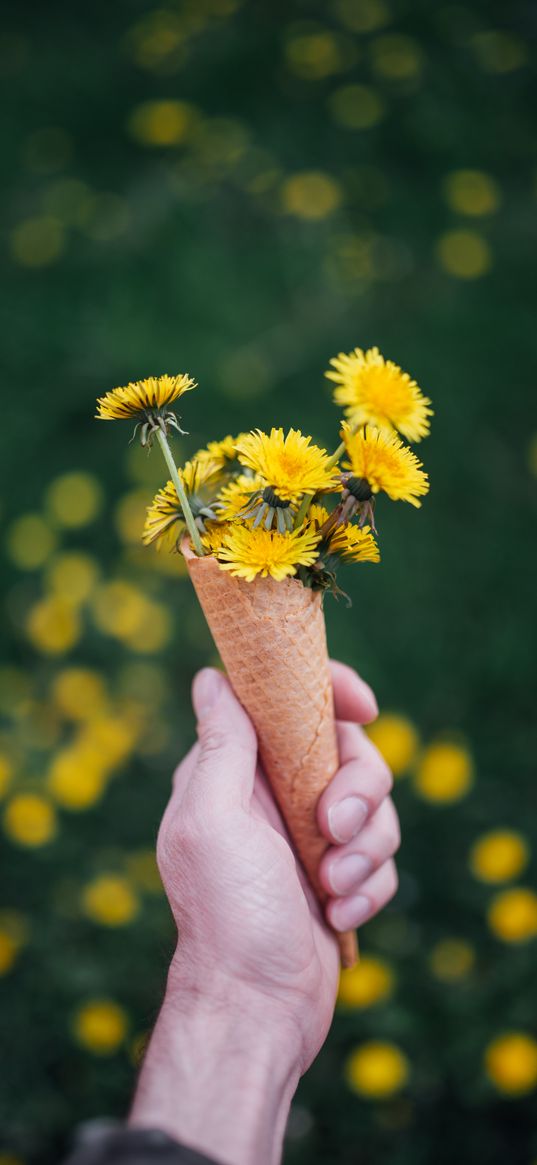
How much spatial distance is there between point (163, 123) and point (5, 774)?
2.73 metres

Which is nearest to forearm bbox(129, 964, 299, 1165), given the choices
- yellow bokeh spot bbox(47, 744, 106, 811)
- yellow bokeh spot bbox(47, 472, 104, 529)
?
yellow bokeh spot bbox(47, 744, 106, 811)

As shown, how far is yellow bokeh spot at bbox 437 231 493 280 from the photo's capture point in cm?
301

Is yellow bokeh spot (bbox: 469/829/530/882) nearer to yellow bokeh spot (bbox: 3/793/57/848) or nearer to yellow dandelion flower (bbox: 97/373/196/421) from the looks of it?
yellow bokeh spot (bbox: 3/793/57/848)

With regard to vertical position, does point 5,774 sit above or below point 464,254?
below

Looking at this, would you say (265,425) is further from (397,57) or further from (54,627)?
(397,57)

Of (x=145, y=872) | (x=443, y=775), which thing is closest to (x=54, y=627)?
(x=145, y=872)

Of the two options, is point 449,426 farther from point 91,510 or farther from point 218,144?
point 218,144

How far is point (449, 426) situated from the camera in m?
2.64

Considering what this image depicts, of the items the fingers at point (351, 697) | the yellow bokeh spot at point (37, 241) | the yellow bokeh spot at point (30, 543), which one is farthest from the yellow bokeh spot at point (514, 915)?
the yellow bokeh spot at point (37, 241)

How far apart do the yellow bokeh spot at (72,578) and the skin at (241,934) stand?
109cm

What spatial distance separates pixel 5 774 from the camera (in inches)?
75.0

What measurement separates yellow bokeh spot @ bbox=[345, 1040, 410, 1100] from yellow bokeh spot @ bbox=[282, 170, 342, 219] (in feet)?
8.38

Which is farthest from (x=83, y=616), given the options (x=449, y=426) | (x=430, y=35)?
(x=430, y=35)

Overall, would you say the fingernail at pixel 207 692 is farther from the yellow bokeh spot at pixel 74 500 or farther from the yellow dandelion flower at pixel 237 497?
the yellow bokeh spot at pixel 74 500
